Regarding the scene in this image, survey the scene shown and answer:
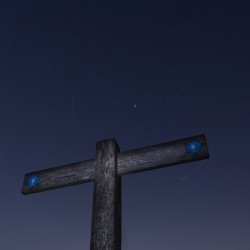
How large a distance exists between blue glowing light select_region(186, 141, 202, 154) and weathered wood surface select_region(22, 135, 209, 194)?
32 mm

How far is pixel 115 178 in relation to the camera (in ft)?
9.26

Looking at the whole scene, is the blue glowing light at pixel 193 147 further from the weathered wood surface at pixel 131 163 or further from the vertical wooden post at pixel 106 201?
the vertical wooden post at pixel 106 201

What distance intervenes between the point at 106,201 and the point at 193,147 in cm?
107

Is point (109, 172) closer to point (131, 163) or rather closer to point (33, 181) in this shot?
point (131, 163)

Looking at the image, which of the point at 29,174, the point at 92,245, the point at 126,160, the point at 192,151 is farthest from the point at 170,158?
the point at 29,174

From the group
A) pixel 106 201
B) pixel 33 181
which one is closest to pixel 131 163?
pixel 106 201

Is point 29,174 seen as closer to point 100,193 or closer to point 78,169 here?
point 78,169

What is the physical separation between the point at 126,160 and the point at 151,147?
12.7 inches

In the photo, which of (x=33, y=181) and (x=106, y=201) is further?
(x=33, y=181)

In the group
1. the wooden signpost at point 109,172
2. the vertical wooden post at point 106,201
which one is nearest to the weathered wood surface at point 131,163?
the wooden signpost at point 109,172

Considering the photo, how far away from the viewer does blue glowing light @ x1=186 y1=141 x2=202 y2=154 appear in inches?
109

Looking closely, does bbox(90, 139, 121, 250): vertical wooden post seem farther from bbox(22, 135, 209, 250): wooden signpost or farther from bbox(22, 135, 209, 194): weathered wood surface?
bbox(22, 135, 209, 194): weathered wood surface

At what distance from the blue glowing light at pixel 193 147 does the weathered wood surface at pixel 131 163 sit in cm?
3

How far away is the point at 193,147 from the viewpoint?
278 centimetres
